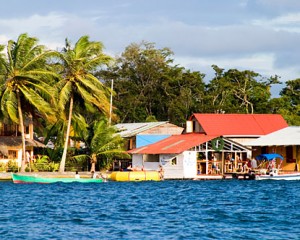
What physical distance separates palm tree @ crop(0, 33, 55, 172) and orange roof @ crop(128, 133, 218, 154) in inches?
347

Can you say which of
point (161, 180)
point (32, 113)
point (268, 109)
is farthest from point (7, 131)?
point (268, 109)

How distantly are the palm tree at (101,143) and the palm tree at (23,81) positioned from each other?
18.0 ft

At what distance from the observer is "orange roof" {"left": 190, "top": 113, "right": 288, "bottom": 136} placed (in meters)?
69.5

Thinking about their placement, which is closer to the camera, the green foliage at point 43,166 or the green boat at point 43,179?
the green boat at point 43,179

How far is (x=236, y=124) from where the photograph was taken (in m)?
70.9

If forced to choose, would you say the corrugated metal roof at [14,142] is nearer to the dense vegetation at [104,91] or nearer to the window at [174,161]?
the dense vegetation at [104,91]

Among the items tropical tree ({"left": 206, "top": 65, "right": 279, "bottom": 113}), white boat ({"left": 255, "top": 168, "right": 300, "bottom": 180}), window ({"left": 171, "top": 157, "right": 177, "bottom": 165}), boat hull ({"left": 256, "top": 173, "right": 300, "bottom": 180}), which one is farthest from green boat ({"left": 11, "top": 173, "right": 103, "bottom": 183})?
tropical tree ({"left": 206, "top": 65, "right": 279, "bottom": 113})

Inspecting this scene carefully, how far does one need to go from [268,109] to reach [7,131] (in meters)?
36.7

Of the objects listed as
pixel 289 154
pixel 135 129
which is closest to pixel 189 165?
pixel 289 154

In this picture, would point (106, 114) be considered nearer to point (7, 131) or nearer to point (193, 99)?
point (7, 131)

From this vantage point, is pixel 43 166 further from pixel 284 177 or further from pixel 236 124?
pixel 284 177

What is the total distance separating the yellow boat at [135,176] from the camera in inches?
2388

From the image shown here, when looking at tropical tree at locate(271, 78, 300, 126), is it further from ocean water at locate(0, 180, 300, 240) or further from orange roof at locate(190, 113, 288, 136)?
ocean water at locate(0, 180, 300, 240)

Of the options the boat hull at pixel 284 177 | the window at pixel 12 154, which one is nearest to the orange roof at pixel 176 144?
the boat hull at pixel 284 177
